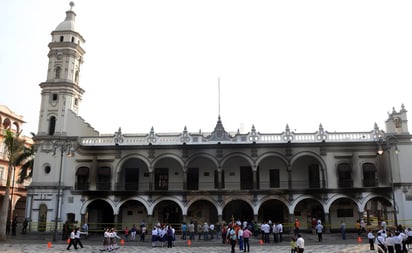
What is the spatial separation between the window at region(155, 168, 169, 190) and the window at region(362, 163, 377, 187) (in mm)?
17949

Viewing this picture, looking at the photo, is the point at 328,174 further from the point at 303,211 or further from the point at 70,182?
the point at 70,182

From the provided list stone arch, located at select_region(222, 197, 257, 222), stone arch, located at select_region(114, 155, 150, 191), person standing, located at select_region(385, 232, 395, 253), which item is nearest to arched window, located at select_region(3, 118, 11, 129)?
stone arch, located at select_region(114, 155, 150, 191)

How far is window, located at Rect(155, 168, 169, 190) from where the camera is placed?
35438 mm

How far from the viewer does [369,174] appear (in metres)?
32.5

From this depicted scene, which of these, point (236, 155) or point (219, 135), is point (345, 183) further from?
point (219, 135)

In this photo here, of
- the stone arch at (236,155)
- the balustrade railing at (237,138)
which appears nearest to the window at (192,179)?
the balustrade railing at (237,138)

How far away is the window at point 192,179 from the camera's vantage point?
34.8m

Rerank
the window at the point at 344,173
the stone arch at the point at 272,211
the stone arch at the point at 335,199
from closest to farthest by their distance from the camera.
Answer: the stone arch at the point at 335,199, the window at the point at 344,173, the stone arch at the point at 272,211

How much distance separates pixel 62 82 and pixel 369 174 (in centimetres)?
3018

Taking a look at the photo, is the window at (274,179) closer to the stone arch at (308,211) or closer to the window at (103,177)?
the stone arch at (308,211)

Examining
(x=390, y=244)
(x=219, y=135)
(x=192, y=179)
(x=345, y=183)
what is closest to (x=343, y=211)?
(x=345, y=183)

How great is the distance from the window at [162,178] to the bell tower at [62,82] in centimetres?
952

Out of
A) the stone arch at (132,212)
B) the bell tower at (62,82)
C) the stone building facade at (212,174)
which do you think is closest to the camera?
the stone building facade at (212,174)

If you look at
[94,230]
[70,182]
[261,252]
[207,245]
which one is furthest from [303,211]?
[70,182]
